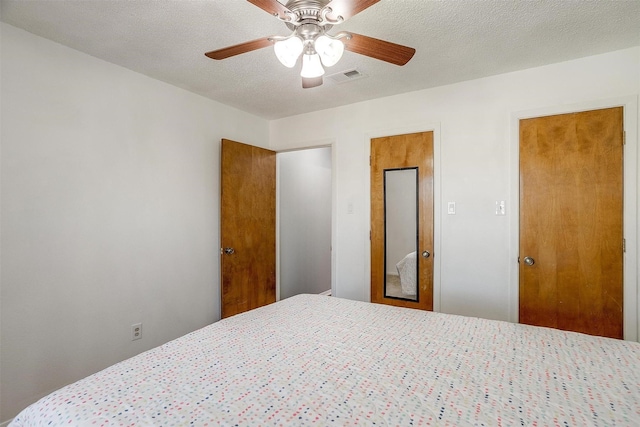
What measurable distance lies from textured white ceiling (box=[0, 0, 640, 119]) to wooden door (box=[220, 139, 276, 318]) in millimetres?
885

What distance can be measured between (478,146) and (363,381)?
229 cm

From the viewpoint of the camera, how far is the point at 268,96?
10.2 ft

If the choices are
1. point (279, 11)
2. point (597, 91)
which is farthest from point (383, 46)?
point (597, 91)

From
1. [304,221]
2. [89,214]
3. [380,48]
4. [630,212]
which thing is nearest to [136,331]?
[89,214]

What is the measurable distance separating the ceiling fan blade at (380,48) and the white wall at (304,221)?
8.57 feet

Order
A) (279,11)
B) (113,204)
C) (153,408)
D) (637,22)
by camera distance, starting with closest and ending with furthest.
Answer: (153,408)
(279,11)
(637,22)
(113,204)

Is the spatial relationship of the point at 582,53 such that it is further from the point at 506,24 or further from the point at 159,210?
the point at 159,210

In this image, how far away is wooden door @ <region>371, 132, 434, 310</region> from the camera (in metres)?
2.95

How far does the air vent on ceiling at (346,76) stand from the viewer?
8.51ft

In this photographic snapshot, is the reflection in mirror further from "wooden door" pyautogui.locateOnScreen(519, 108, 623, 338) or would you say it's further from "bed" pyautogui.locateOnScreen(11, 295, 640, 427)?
"bed" pyautogui.locateOnScreen(11, 295, 640, 427)

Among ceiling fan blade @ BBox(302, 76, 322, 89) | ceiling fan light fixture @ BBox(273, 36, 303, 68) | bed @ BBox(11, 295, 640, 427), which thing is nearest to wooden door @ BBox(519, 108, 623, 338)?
bed @ BBox(11, 295, 640, 427)

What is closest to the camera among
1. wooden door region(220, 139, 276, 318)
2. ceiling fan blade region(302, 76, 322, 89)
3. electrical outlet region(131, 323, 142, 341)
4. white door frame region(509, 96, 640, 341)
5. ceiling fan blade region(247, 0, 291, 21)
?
ceiling fan blade region(247, 0, 291, 21)

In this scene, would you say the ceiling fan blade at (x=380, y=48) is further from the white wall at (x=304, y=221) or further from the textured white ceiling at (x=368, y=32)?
the white wall at (x=304, y=221)

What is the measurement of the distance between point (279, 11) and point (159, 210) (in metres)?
2.01
